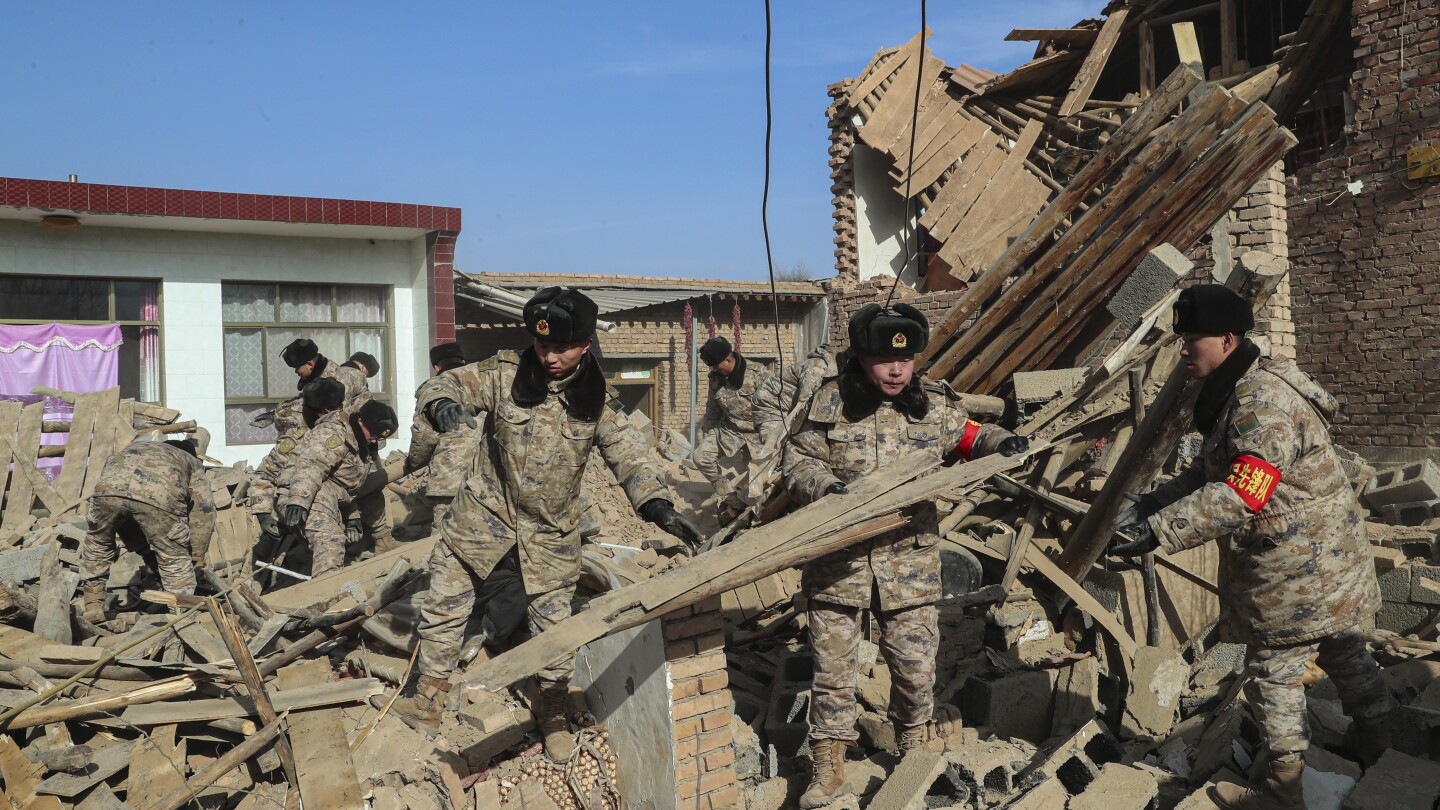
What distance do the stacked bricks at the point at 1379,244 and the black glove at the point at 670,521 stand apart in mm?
8221

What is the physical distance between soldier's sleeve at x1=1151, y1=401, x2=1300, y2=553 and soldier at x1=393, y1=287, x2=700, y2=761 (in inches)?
76.1

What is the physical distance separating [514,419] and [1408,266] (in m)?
8.80

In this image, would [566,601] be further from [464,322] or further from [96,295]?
[464,322]

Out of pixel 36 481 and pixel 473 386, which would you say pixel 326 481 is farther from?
pixel 36 481

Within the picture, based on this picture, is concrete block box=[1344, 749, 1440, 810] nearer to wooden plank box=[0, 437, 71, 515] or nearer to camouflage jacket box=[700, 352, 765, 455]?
camouflage jacket box=[700, 352, 765, 455]

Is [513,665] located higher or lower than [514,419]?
lower

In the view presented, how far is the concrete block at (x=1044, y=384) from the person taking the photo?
6.09 m

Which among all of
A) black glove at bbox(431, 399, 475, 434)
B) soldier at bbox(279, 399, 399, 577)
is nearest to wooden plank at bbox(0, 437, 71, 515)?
soldier at bbox(279, 399, 399, 577)

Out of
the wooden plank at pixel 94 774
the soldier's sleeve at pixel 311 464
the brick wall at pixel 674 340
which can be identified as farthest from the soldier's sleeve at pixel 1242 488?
the brick wall at pixel 674 340

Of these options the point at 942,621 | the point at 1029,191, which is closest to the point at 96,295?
the point at 942,621

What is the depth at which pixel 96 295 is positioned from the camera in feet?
35.8

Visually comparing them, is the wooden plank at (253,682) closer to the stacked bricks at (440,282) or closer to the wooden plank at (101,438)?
the wooden plank at (101,438)

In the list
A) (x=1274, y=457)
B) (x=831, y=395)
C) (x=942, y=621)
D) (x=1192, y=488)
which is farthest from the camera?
(x=942, y=621)

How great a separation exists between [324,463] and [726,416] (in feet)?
12.2
